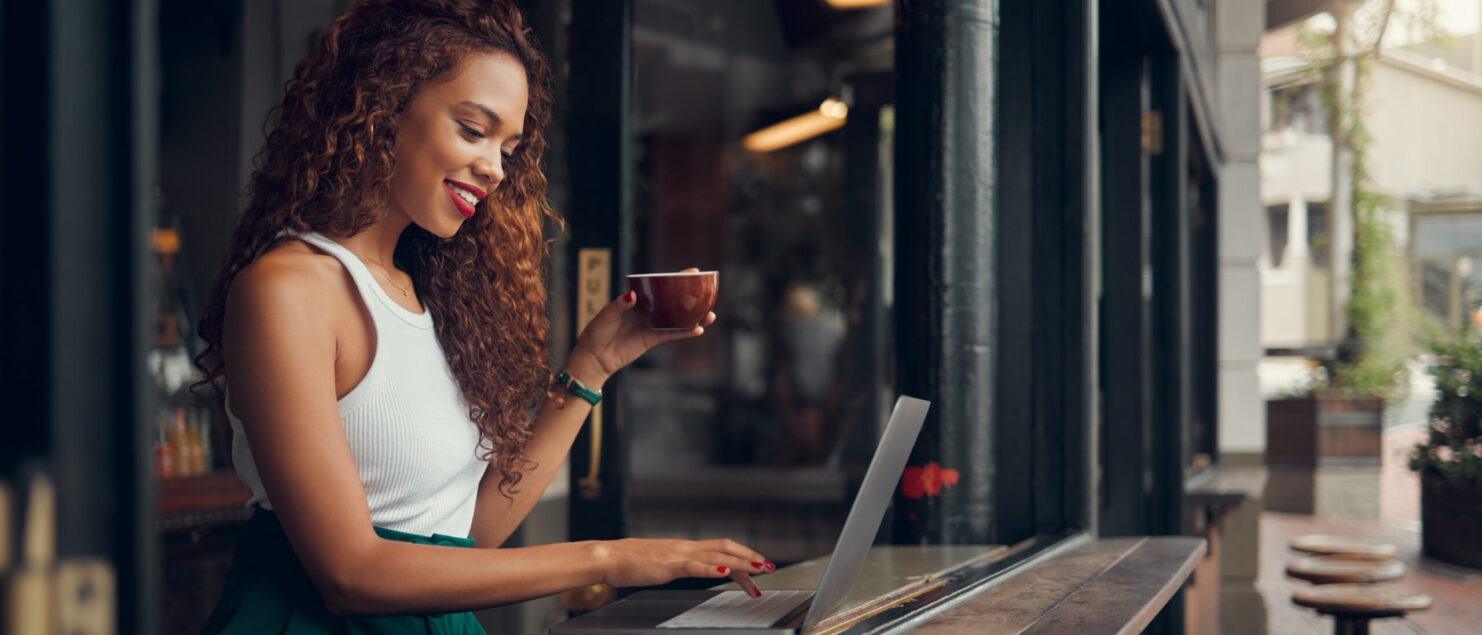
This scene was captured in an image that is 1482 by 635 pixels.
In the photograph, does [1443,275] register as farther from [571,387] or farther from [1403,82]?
[571,387]

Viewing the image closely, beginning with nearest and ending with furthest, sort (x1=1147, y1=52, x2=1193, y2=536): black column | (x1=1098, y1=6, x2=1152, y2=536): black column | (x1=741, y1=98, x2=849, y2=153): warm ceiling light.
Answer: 1. (x1=1098, y1=6, x2=1152, y2=536): black column
2. (x1=1147, y1=52, x2=1193, y2=536): black column
3. (x1=741, y1=98, x2=849, y2=153): warm ceiling light

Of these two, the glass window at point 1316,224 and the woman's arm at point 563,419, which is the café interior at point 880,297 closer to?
the woman's arm at point 563,419

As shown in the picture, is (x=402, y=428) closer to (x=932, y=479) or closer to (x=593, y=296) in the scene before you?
(x=932, y=479)

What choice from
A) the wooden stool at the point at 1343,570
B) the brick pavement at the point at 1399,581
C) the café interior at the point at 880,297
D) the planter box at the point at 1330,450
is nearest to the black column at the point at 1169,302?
the café interior at the point at 880,297

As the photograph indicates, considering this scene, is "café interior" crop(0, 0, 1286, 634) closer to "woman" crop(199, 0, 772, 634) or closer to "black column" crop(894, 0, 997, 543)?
"black column" crop(894, 0, 997, 543)

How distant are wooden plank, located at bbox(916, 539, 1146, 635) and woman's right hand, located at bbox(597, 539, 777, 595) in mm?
202

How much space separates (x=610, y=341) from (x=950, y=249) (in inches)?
26.0

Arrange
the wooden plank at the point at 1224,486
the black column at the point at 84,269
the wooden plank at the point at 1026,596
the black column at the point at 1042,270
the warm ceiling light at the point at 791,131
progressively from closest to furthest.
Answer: the black column at the point at 84,269 < the wooden plank at the point at 1026,596 < the black column at the point at 1042,270 < the wooden plank at the point at 1224,486 < the warm ceiling light at the point at 791,131

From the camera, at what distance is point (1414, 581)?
5977mm

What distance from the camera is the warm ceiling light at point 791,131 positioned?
8367mm

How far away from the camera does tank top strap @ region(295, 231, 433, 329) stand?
1.17m

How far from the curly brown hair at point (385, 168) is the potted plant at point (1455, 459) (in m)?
6.58

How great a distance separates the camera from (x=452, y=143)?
1.26 metres

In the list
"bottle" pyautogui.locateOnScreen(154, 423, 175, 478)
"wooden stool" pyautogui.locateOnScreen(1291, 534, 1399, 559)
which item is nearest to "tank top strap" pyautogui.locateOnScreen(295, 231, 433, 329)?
"bottle" pyautogui.locateOnScreen(154, 423, 175, 478)
